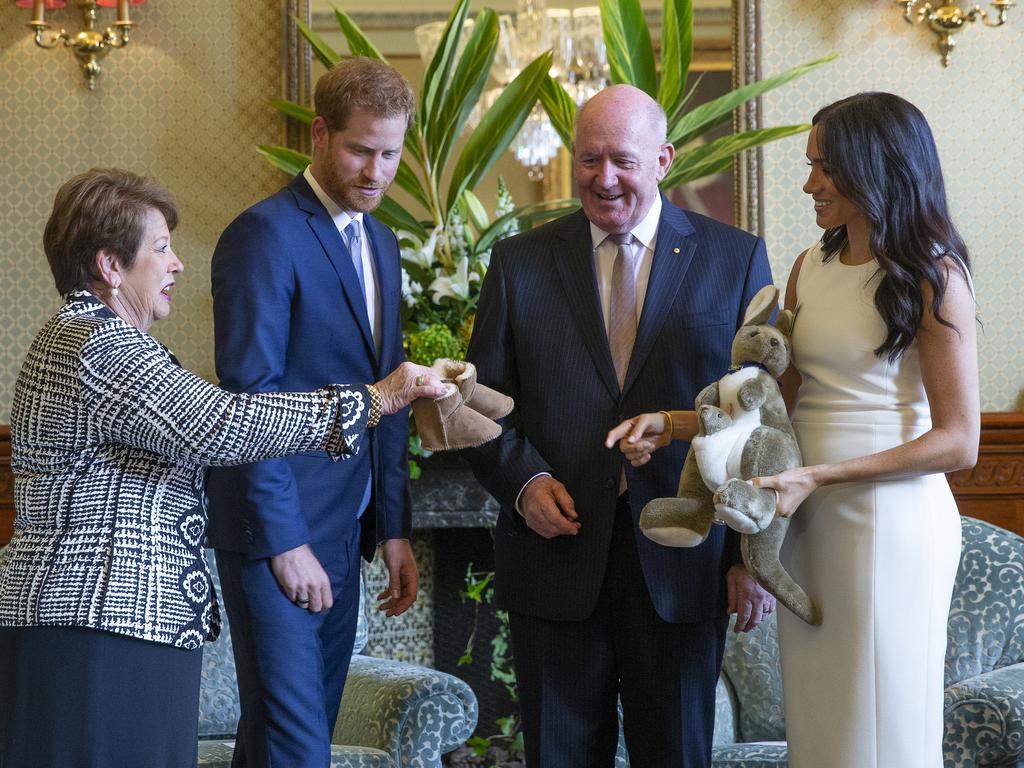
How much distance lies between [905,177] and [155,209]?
117 cm

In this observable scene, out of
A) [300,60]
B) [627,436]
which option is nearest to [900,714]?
[627,436]

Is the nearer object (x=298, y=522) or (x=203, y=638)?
(x=203, y=638)

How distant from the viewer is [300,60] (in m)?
3.95

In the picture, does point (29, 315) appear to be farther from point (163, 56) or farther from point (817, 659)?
point (817, 659)

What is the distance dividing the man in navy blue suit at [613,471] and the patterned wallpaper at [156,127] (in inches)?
83.5

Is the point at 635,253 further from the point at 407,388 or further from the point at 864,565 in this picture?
the point at 864,565

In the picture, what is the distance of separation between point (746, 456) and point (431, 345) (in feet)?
5.37

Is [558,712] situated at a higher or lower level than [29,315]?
lower

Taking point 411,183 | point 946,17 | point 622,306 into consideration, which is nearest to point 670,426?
point 622,306

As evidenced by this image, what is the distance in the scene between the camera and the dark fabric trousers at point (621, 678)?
204cm

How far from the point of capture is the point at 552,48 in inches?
158

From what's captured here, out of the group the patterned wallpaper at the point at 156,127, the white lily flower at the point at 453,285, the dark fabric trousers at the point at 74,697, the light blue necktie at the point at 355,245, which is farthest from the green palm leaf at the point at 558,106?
the dark fabric trousers at the point at 74,697

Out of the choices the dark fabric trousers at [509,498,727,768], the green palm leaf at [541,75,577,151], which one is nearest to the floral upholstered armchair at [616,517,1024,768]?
the dark fabric trousers at [509,498,727,768]

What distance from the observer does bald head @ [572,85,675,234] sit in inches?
82.4
